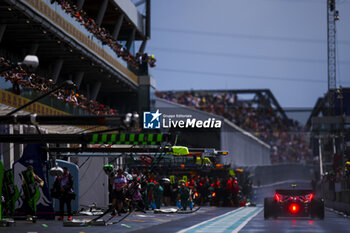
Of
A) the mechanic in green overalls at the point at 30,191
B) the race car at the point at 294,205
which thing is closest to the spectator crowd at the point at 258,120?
the race car at the point at 294,205

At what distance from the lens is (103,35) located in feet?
167

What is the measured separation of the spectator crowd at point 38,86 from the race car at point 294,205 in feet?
33.5

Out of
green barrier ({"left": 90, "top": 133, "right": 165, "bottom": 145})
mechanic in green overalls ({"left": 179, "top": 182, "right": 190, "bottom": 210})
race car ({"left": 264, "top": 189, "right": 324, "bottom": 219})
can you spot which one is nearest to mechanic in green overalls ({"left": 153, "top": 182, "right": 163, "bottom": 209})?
mechanic in green overalls ({"left": 179, "top": 182, "right": 190, "bottom": 210})

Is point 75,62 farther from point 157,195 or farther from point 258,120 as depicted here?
point 258,120

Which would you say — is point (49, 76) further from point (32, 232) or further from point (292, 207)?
point (32, 232)

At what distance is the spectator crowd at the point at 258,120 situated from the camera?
81.3m

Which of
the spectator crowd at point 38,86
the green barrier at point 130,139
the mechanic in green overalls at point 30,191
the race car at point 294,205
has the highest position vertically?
the spectator crowd at point 38,86

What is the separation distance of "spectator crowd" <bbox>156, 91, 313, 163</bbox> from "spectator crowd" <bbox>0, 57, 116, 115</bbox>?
3329 centimetres

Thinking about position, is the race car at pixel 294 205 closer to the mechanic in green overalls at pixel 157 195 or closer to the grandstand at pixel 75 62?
the grandstand at pixel 75 62

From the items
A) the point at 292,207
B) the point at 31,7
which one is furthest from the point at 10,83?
the point at 292,207

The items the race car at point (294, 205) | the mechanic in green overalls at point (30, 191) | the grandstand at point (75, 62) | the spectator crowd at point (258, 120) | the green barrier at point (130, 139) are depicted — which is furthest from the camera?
the spectator crowd at point (258, 120)

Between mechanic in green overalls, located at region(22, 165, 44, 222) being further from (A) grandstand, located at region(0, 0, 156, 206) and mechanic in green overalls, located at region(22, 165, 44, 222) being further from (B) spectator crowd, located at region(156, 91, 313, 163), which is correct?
(B) spectator crowd, located at region(156, 91, 313, 163)

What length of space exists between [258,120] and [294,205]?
6727 centimetres

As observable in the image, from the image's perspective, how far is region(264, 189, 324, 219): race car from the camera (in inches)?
1088
